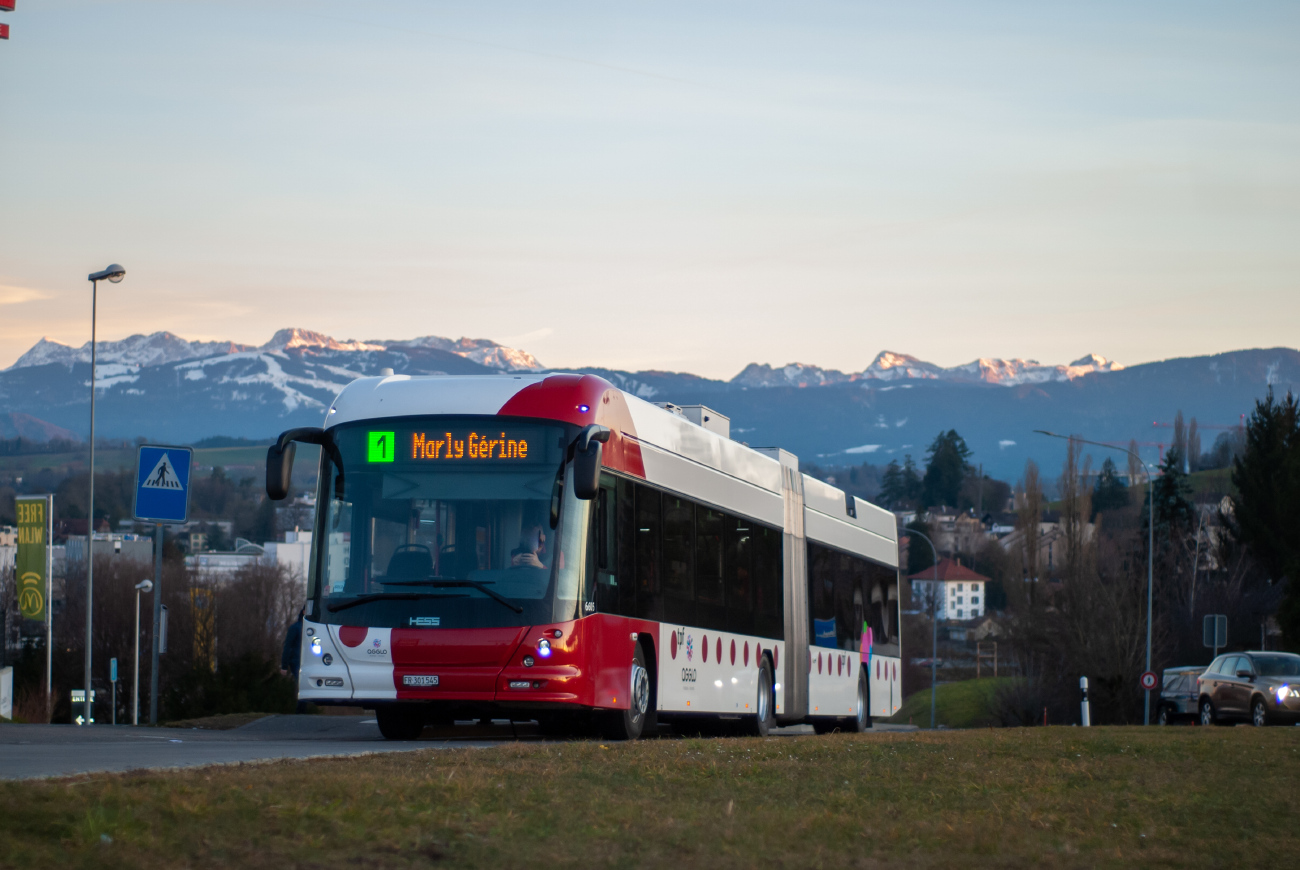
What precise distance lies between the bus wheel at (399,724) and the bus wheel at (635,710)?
1992 mm

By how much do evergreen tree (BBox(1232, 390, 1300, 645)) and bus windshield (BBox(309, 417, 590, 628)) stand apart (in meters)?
62.9

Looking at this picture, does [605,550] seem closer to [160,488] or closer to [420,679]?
[420,679]

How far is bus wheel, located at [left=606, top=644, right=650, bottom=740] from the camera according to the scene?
15258 millimetres

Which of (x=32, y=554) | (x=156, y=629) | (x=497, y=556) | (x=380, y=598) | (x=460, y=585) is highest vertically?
(x=32, y=554)

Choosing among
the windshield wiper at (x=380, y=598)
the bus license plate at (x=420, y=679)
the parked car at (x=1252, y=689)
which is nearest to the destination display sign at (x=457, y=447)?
the windshield wiper at (x=380, y=598)

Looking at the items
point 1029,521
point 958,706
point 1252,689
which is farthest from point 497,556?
point 1029,521

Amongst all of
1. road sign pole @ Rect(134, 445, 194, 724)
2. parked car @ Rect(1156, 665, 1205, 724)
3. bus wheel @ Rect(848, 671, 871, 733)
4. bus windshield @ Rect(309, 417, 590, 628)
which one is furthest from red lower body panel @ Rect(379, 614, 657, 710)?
parked car @ Rect(1156, 665, 1205, 724)

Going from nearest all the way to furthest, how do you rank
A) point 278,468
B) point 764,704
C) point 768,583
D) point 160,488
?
point 278,468 → point 764,704 → point 768,583 → point 160,488

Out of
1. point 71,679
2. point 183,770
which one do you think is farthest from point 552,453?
point 71,679

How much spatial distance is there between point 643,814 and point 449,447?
278 inches

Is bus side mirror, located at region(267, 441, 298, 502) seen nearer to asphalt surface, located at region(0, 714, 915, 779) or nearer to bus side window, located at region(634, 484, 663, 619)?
asphalt surface, located at region(0, 714, 915, 779)

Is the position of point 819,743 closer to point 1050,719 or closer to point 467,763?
point 467,763

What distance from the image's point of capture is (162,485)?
23891 millimetres

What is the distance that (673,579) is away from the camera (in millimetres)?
16750
